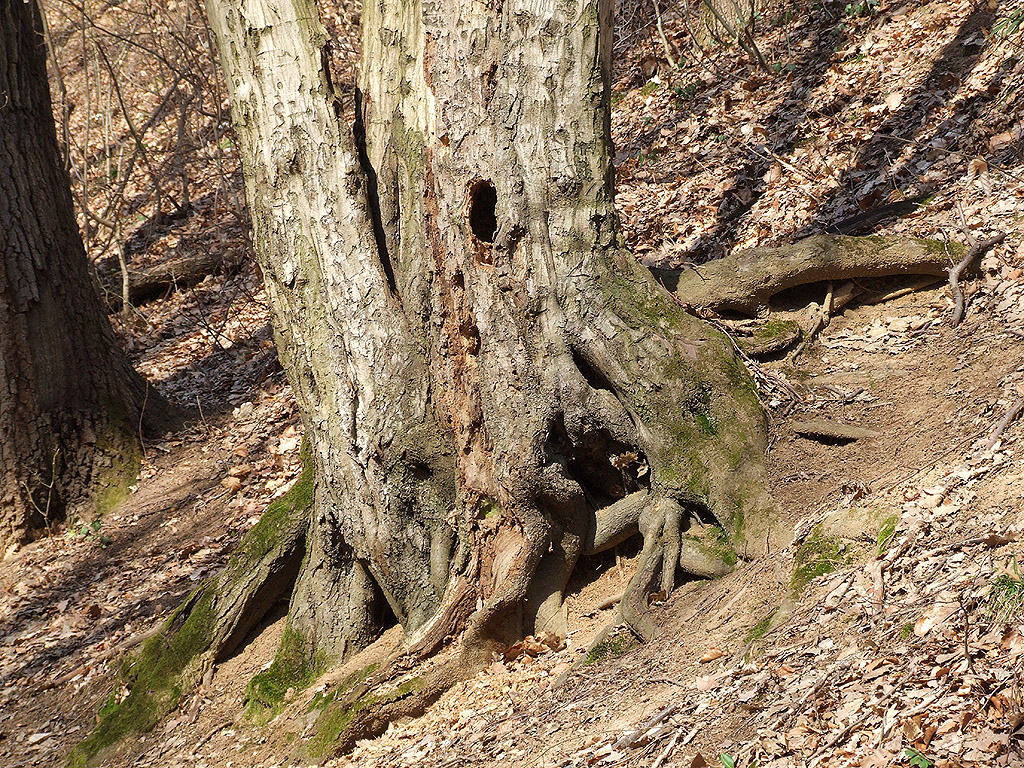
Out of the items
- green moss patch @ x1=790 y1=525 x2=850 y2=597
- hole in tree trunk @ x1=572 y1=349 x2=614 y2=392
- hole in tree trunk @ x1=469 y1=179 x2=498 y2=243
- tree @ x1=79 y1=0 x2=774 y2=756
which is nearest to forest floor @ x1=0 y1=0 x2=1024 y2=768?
green moss patch @ x1=790 y1=525 x2=850 y2=597

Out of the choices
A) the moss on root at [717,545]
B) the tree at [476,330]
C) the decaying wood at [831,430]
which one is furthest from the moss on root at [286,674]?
the decaying wood at [831,430]

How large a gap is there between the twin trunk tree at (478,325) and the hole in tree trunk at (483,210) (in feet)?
0.04

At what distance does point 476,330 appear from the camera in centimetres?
466

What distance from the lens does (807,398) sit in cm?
469

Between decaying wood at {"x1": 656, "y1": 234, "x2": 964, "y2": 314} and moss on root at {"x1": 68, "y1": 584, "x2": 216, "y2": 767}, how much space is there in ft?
11.2

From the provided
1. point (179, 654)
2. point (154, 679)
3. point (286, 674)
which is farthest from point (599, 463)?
point (154, 679)

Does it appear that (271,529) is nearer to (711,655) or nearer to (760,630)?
(711,655)

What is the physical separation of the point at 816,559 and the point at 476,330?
202cm

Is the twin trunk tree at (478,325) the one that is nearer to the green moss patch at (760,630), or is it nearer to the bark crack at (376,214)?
the bark crack at (376,214)

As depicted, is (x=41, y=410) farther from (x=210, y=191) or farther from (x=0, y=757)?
(x=210, y=191)

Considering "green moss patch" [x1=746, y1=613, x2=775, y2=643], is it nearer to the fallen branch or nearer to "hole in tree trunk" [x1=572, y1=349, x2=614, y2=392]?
"hole in tree trunk" [x1=572, y1=349, x2=614, y2=392]

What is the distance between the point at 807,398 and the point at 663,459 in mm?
881

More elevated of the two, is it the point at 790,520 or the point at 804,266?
the point at 804,266

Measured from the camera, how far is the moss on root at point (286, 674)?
4984 mm
